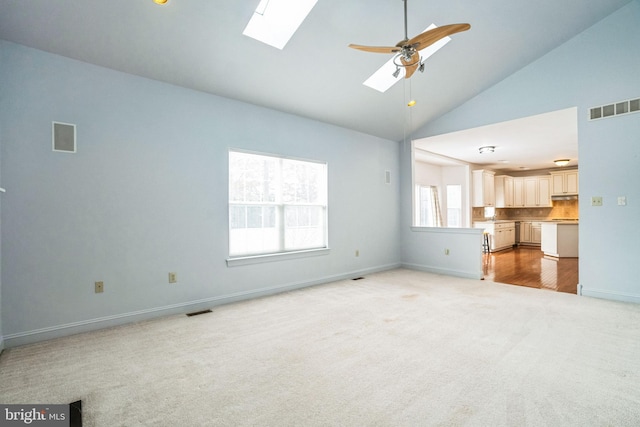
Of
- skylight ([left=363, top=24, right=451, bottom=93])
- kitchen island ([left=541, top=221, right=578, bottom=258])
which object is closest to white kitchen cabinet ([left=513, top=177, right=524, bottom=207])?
kitchen island ([left=541, top=221, right=578, bottom=258])

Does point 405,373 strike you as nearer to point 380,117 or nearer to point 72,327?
point 72,327

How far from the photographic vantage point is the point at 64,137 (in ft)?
9.77

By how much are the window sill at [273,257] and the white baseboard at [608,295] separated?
3727 millimetres

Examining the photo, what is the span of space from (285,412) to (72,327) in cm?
257

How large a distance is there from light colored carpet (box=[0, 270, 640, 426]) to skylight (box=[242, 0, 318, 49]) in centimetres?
315

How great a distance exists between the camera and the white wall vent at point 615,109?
12.6 ft

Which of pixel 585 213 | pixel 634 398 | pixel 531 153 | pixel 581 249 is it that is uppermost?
pixel 531 153

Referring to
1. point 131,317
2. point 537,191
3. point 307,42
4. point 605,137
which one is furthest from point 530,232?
point 131,317

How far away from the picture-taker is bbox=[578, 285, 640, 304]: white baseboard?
388cm

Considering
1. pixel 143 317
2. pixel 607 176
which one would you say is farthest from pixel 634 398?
pixel 143 317

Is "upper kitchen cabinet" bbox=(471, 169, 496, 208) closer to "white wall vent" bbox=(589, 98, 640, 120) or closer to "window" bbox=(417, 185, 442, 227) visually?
"window" bbox=(417, 185, 442, 227)

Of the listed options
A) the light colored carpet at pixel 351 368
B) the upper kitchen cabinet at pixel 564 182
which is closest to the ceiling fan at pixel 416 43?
the light colored carpet at pixel 351 368

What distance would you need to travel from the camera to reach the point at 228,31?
308cm

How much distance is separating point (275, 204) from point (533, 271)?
526 cm
